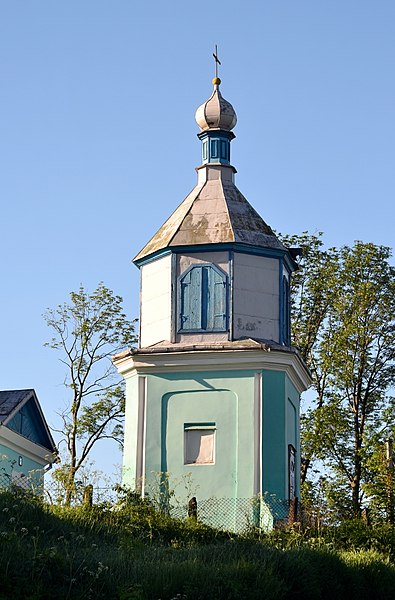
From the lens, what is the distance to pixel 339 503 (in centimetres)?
3278

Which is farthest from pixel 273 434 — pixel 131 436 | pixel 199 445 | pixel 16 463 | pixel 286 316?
pixel 16 463

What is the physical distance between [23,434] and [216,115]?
1138 centimetres

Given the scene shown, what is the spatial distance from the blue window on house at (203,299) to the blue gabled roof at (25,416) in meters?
9.25

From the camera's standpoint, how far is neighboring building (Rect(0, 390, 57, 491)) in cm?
3183

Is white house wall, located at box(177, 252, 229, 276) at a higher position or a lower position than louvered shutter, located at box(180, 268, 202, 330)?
higher

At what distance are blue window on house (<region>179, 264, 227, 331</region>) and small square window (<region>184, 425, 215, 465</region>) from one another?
1.98 m

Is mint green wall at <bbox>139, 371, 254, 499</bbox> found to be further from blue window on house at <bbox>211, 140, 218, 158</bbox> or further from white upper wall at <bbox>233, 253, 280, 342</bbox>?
blue window on house at <bbox>211, 140, 218, 158</bbox>

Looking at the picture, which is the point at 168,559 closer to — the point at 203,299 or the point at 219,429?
the point at 219,429

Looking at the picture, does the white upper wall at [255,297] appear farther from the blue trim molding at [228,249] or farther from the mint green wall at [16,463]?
the mint green wall at [16,463]

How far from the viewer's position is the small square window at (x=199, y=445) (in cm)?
2320

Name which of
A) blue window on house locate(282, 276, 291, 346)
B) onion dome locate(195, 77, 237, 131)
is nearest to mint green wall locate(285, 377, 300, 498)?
blue window on house locate(282, 276, 291, 346)

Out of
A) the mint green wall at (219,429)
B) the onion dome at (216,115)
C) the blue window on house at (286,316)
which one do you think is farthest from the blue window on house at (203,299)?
the onion dome at (216,115)

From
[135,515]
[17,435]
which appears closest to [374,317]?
[17,435]

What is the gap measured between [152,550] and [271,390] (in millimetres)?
5917
